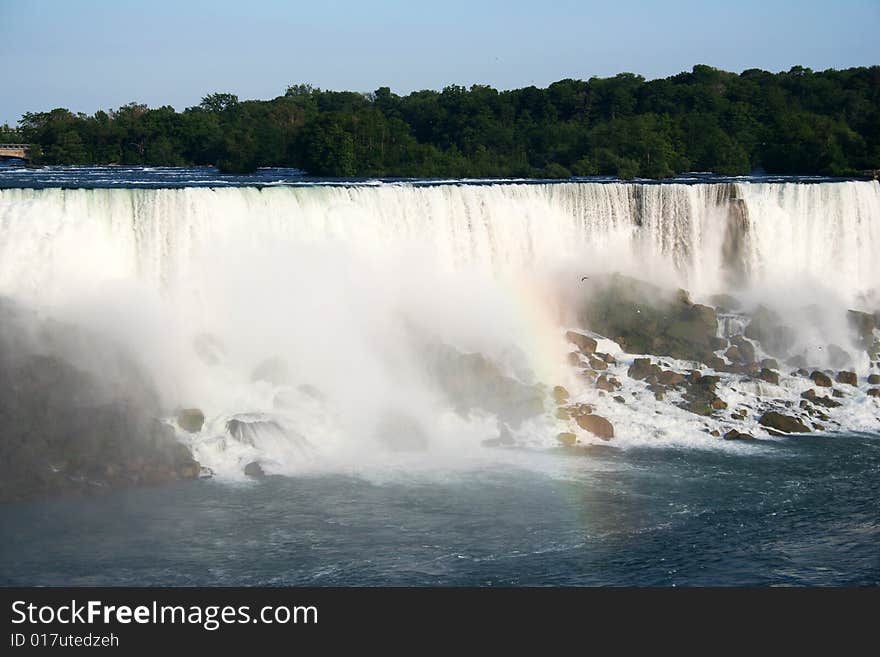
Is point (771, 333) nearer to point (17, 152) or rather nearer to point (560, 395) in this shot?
point (560, 395)

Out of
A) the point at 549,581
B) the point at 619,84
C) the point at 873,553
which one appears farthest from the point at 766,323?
the point at 619,84

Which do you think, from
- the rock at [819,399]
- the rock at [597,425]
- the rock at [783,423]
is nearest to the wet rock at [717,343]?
the rock at [819,399]

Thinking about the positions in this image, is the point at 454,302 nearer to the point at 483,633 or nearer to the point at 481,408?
the point at 481,408

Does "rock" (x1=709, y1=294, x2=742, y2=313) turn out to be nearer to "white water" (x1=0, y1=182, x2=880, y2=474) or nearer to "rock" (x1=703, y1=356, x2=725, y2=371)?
"white water" (x1=0, y1=182, x2=880, y2=474)

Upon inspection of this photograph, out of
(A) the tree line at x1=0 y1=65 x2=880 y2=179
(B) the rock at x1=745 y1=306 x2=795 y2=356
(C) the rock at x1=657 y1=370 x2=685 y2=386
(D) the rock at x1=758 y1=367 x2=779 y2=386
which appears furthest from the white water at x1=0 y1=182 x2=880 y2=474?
(A) the tree line at x1=0 y1=65 x2=880 y2=179

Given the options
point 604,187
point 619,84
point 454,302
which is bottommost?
point 454,302

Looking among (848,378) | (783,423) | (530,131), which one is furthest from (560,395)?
(530,131)
